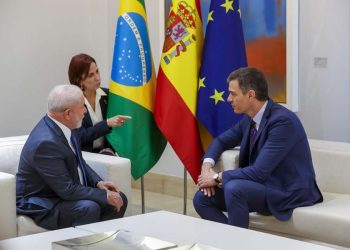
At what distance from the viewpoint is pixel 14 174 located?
151 inches

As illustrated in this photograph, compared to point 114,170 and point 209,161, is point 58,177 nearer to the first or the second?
point 114,170

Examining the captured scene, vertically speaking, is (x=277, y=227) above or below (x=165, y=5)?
below

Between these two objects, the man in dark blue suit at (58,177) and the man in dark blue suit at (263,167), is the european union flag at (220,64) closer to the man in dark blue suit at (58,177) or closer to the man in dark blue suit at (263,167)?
the man in dark blue suit at (263,167)

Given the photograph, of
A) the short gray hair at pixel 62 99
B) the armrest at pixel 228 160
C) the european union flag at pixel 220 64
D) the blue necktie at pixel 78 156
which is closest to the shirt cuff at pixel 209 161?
the armrest at pixel 228 160

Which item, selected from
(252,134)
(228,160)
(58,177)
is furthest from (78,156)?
(252,134)

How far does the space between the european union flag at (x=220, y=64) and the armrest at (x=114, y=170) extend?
706 mm

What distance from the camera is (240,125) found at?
3912 millimetres

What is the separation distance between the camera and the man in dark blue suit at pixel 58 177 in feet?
10.9

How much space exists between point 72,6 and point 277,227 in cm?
342

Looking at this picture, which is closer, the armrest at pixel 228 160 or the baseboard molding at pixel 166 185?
the armrest at pixel 228 160

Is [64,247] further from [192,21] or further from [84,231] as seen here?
[192,21]

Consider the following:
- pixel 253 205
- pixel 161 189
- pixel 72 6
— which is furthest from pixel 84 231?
pixel 72 6

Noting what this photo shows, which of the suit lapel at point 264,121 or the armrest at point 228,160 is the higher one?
the suit lapel at point 264,121

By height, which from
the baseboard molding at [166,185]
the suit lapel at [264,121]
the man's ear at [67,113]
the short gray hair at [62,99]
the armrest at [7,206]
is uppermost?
the short gray hair at [62,99]
